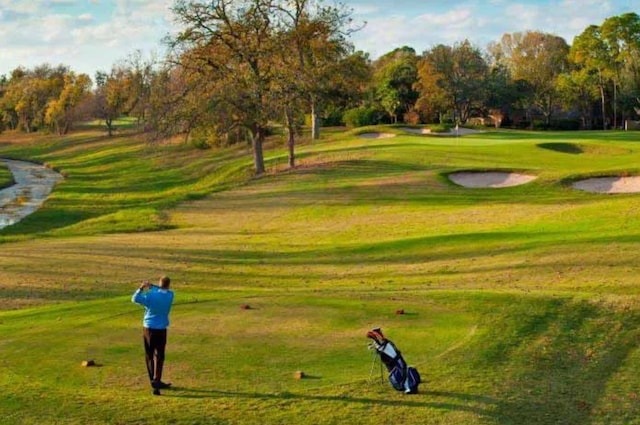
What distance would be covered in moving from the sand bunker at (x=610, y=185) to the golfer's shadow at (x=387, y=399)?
27693 mm

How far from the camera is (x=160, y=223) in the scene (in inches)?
1567

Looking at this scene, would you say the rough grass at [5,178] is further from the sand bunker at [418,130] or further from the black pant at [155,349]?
the black pant at [155,349]

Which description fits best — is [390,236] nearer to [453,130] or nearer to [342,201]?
[342,201]

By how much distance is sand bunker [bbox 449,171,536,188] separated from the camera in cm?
4066

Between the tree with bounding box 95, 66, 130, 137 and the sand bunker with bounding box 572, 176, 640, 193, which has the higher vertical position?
the tree with bounding box 95, 66, 130, 137

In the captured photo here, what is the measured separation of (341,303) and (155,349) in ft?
18.7

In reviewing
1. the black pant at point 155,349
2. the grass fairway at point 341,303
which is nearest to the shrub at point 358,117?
the grass fairway at point 341,303

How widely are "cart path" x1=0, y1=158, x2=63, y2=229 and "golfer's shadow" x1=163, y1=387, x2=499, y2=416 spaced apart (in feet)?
120

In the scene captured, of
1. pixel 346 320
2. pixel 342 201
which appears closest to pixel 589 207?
pixel 342 201

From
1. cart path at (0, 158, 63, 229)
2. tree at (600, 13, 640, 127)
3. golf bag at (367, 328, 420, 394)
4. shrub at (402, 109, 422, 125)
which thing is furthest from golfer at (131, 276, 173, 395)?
tree at (600, 13, 640, 127)

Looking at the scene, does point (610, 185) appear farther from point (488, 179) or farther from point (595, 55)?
point (595, 55)

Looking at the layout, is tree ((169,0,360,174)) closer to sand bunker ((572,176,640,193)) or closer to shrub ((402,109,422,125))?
sand bunker ((572,176,640,193))

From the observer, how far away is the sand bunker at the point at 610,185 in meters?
36.4

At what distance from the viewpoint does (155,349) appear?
38.1 ft
